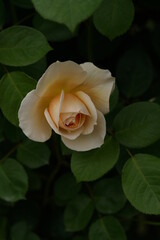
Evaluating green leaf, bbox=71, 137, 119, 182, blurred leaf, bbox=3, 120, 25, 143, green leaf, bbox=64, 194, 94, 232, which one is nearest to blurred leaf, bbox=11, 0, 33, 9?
blurred leaf, bbox=3, 120, 25, 143

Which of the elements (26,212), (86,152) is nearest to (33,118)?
(86,152)

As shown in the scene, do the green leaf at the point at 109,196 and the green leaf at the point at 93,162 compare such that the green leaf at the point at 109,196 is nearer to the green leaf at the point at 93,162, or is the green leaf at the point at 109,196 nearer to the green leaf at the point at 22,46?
the green leaf at the point at 93,162

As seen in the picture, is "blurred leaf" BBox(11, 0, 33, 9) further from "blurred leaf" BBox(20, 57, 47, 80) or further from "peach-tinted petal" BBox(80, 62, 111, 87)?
"peach-tinted petal" BBox(80, 62, 111, 87)

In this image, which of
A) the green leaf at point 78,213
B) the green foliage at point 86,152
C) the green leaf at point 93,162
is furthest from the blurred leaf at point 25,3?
the green leaf at point 78,213

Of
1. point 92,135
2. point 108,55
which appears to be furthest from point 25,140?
point 108,55

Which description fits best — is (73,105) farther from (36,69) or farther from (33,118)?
(36,69)

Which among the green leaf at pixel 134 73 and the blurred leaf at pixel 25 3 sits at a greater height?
the blurred leaf at pixel 25 3
